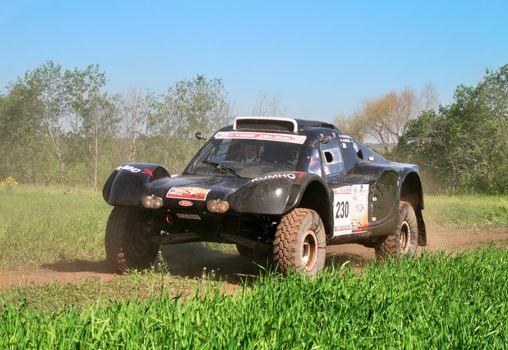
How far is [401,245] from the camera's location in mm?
10609

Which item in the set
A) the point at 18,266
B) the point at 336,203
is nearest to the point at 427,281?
the point at 336,203

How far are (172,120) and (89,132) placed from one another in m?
4.87

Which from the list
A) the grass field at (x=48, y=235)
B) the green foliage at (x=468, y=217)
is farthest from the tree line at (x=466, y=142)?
the grass field at (x=48, y=235)

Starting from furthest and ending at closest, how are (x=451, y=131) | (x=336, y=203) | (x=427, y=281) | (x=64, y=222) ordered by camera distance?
(x=451, y=131), (x=64, y=222), (x=336, y=203), (x=427, y=281)

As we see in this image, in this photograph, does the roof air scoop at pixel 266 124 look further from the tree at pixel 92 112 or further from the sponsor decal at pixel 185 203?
the tree at pixel 92 112

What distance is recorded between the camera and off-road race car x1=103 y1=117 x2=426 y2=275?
7.50 meters

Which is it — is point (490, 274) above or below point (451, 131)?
below

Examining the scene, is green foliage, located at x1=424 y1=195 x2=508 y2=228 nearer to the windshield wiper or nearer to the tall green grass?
the windshield wiper

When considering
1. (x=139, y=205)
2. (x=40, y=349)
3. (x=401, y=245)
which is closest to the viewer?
(x=40, y=349)

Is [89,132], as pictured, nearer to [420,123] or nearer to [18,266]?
[420,123]

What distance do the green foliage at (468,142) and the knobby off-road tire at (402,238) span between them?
2585cm

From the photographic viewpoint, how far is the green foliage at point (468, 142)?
36.1 meters

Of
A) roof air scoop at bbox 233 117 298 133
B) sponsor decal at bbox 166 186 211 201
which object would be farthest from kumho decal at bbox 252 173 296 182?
roof air scoop at bbox 233 117 298 133

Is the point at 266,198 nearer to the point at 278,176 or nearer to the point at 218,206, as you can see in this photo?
the point at 278,176
